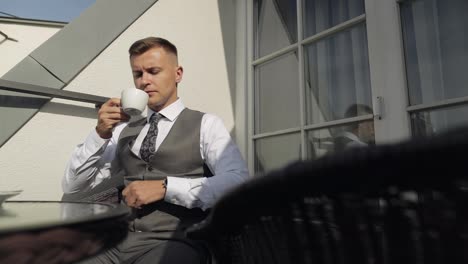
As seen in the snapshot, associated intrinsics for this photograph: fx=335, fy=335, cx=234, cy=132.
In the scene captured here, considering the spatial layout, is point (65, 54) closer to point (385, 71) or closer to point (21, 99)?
point (21, 99)

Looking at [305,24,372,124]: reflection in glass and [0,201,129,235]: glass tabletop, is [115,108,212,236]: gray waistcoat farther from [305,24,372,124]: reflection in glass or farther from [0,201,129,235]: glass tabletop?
[305,24,372,124]: reflection in glass

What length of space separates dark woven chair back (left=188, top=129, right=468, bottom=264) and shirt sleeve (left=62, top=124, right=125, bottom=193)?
41.3 inches

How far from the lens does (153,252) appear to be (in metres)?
0.97

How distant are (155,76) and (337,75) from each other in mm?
838

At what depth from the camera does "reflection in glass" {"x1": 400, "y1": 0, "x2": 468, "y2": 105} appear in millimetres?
1173

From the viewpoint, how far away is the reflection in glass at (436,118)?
1.14 metres

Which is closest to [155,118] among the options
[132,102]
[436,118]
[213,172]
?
[132,102]

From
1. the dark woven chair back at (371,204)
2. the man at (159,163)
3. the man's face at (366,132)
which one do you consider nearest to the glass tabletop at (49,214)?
the dark woven chair back at (371,204)

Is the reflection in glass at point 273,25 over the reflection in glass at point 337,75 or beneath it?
over

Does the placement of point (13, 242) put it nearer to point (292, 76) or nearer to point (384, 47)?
point (384, 47)

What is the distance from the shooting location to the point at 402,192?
228mm

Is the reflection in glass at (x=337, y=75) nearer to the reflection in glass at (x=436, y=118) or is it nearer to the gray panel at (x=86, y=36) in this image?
the reflection in glass at (x=436, y=118)

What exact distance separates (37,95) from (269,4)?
1357mm

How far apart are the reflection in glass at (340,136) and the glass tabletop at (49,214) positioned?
3.10 feet
